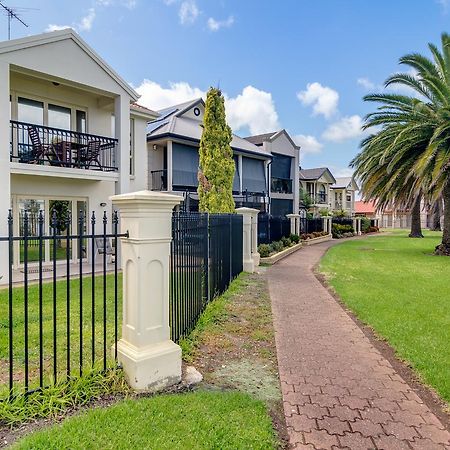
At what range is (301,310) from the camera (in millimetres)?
7348

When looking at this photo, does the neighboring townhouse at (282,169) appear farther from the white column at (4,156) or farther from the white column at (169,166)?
the white column at (4,156)

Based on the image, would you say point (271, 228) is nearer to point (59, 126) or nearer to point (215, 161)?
point (215, 161)

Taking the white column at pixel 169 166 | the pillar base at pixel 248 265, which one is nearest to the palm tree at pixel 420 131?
the pillar base at pixel 248 265

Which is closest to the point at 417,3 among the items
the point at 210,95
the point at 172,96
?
the point at 210,95

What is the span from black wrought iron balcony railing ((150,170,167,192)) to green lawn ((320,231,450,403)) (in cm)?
989

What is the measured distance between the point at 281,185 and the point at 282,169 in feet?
4.67

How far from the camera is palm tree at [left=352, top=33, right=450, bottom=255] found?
14.9 meters

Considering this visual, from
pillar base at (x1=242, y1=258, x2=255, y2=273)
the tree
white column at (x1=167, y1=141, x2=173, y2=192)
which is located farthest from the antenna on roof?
pillar base at (x1=242, y1=258, x2=255, y2=273)

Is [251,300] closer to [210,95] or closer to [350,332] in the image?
[350,332]

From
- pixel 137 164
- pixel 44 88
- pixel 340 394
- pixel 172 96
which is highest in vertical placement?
pixel 172 96

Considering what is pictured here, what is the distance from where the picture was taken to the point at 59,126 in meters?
12.7

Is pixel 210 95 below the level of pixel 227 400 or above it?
above

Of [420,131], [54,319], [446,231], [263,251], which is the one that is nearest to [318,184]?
[446,231]

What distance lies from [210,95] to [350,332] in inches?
396
